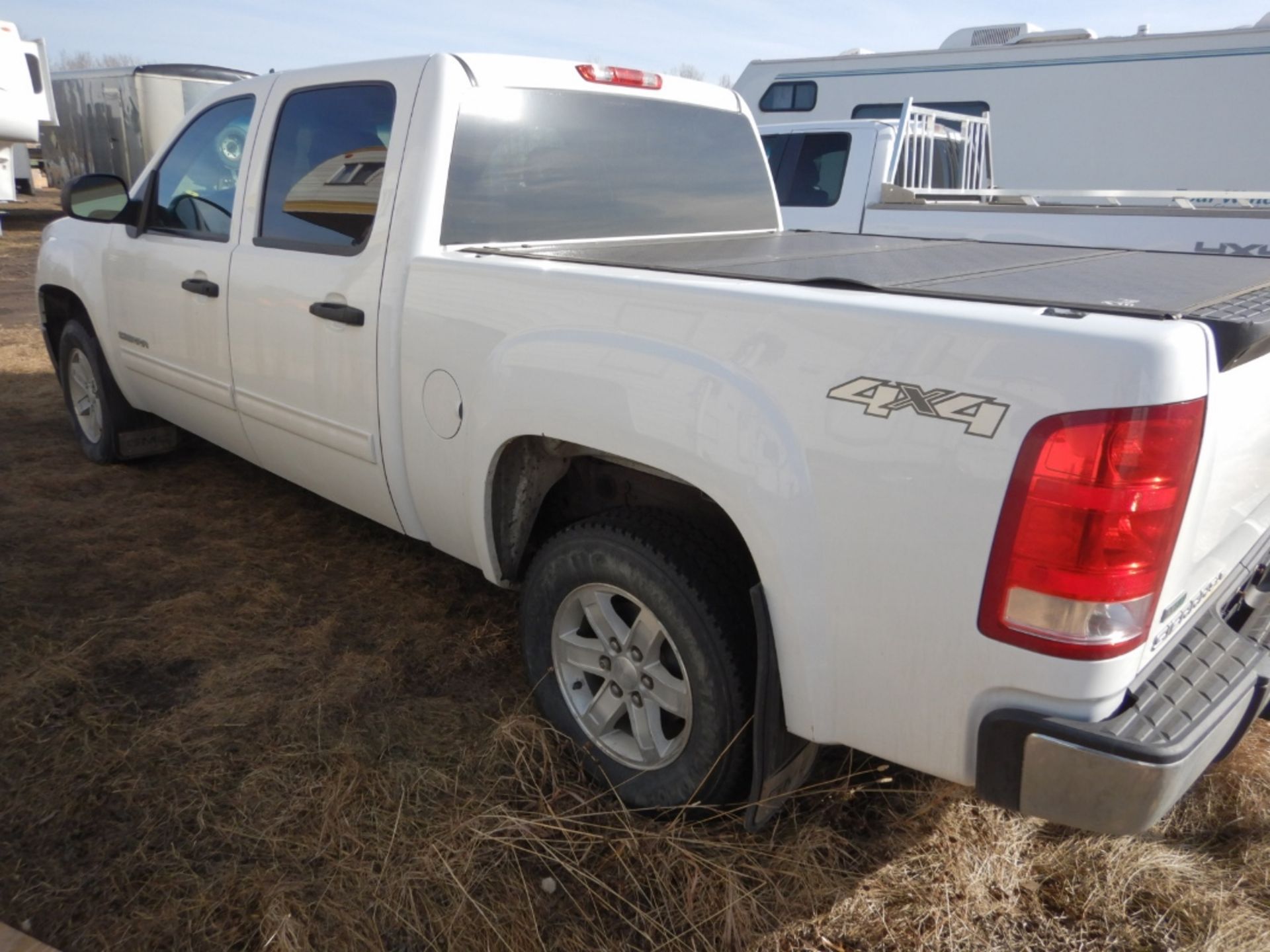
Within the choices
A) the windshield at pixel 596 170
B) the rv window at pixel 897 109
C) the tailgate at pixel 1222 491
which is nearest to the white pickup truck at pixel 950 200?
→ the rv window at pixel 897 109

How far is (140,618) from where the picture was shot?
11.3 feet

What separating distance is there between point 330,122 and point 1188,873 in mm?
3324

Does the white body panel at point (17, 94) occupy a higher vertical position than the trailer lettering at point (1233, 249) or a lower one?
higher

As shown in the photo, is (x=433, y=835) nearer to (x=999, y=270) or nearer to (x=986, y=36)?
(x=999, y=270)

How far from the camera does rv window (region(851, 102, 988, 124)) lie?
9242 mm

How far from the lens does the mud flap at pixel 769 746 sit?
2004mm

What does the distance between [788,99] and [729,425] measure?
30.9 ft

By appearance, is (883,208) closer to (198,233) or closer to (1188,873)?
(198,233)

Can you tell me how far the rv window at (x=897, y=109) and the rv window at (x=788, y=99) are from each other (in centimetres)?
54

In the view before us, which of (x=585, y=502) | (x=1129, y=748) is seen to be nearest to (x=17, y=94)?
(x=585, y=502)

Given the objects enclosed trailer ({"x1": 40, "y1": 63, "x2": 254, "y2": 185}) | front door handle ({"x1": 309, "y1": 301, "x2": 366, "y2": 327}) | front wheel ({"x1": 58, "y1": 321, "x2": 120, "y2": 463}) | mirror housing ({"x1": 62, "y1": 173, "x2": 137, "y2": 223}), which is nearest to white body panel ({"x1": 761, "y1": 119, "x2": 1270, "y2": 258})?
front door handle ({"x1": 309, "y1": 301, "x2": 366, "y2": 327})

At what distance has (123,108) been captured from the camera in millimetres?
17375

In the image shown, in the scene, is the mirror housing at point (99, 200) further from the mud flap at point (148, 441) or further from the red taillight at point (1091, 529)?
the red taillight at point (1091, 529)

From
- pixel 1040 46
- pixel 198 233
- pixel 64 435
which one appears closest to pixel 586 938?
pixel 198 233
